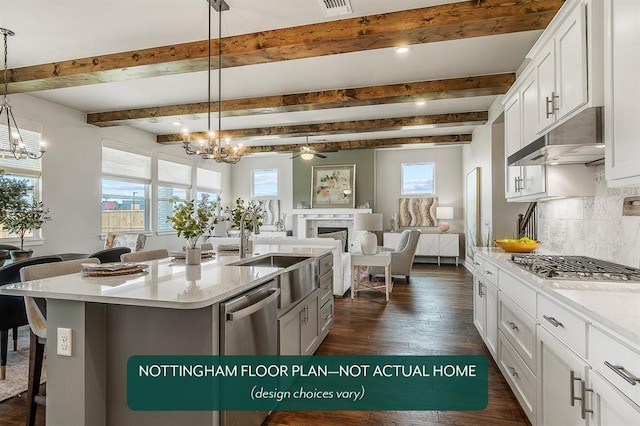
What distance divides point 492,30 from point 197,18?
2472 millimetres

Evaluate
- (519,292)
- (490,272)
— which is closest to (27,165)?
(490,272)

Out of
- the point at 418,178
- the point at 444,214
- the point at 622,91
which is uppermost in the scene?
the point at 418,178

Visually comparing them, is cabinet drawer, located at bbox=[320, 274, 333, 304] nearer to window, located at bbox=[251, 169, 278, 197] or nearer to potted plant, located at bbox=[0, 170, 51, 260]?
potted plant, located at bbox=[0, 170, 51, 260]

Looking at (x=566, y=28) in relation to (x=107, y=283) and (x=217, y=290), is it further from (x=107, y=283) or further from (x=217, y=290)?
(x=107, y=283)

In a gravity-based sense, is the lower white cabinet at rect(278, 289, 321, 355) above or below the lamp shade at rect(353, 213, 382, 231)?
below

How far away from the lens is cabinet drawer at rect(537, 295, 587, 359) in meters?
1.32

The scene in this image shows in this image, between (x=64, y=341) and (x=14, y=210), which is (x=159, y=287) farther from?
(x=14, y=210)

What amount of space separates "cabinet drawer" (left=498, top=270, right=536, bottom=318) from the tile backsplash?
2.11 feet

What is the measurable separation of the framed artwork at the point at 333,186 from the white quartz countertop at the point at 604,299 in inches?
272

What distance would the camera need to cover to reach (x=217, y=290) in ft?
5.22

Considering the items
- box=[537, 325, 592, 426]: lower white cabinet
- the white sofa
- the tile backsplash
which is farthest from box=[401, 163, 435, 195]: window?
box=[537, 325, 592, 426]: lower white cabinet

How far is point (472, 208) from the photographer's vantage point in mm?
6996

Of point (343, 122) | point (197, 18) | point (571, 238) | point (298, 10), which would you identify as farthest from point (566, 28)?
point (343, 122)

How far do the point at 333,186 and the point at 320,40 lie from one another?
19.8 feet
